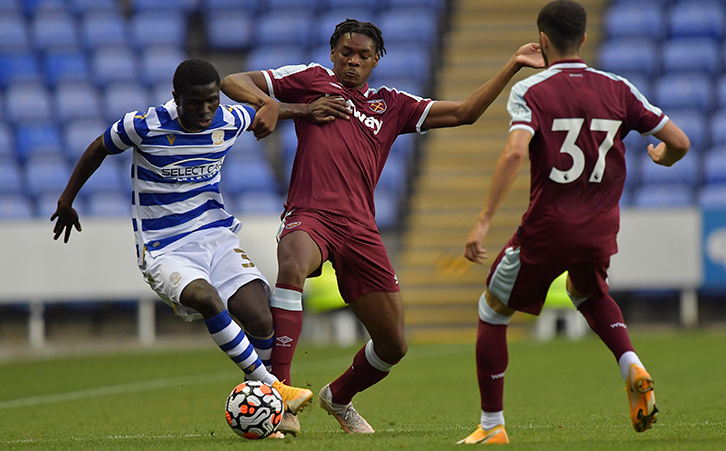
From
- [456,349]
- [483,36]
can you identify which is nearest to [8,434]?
[456,349]

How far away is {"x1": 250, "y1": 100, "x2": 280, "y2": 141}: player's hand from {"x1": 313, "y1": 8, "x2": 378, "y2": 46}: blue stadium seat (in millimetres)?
11219


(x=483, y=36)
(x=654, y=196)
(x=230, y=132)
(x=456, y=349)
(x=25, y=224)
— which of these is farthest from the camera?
(x=483, y=36)

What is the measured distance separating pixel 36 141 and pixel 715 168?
397 inches

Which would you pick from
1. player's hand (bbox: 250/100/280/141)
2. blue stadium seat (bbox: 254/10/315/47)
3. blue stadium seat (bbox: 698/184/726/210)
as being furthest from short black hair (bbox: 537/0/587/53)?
blue stadium seat (bbox: 254/10/315/47)

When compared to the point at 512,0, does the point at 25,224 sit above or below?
below

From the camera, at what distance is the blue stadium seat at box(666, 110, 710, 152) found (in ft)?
46.0

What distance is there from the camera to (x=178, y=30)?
16.3 metres

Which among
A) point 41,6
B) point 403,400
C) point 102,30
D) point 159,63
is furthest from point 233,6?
point 403,400

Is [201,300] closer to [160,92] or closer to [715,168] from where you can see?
[715,168]

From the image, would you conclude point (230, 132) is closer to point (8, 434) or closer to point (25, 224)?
point (8, 434)

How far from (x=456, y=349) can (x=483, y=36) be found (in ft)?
23.5

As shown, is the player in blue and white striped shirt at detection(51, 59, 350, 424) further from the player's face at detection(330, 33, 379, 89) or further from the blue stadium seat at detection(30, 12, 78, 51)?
the blue stadium seat at detection(30, 12, 78, 51)

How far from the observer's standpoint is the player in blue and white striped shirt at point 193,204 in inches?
182

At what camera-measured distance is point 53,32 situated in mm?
15992
